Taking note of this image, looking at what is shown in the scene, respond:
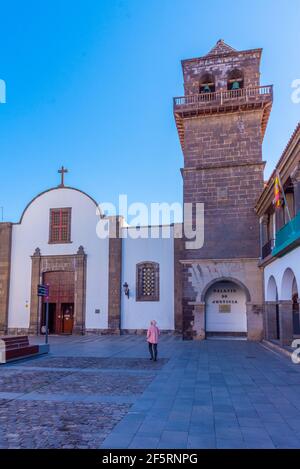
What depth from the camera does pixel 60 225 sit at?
25.3m

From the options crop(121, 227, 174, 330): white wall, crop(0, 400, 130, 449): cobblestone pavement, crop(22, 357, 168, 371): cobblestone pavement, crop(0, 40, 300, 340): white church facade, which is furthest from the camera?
crop(121, 227, 174, 330): white wall

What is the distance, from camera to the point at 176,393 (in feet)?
26.5

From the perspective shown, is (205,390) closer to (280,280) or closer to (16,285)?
(280,280)

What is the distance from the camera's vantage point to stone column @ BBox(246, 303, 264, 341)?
1867 centimetres

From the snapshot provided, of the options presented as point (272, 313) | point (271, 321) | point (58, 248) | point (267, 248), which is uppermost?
point (58, 248)

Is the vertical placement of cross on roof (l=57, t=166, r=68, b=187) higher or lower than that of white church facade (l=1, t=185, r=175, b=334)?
higher

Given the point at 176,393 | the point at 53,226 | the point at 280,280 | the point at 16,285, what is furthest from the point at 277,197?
the point at 16,285

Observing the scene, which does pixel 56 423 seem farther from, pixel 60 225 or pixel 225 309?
pixel 60 225

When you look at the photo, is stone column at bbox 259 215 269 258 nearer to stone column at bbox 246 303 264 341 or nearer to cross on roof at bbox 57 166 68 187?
stone column at bbox 246 303 264 341

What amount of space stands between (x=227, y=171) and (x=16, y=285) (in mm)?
14626

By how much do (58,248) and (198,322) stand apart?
1036cm

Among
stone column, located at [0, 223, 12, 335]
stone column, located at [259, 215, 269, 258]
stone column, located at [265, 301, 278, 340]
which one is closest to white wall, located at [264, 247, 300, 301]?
stone column, located at [265, 301, 278, 340]

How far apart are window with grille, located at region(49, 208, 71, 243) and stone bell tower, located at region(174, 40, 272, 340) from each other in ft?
27.5

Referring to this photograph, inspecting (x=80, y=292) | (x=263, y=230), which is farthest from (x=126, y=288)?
(x=263, y=230)
